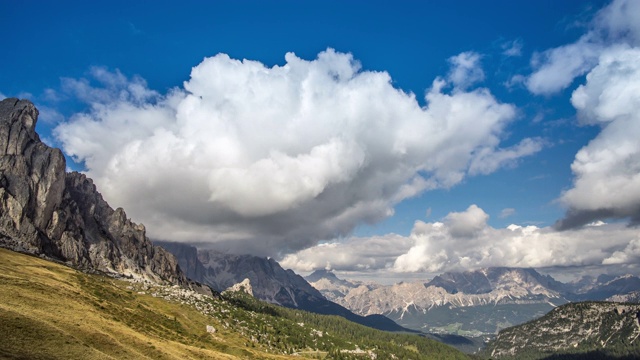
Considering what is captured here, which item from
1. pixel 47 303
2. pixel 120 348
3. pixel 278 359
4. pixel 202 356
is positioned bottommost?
pixel 278 359

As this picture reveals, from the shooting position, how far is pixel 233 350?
165875mm

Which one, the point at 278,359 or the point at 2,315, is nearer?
the point at 2,315

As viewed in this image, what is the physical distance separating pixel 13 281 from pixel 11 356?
64.8m

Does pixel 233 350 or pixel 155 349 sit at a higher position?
pixel 155 349

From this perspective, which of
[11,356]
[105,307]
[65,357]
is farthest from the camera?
[105,307]

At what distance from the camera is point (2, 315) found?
66.8 m

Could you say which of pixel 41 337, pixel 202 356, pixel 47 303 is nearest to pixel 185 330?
pixel 202 356

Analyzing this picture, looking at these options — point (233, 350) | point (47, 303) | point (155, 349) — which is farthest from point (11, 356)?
point (233, 350)

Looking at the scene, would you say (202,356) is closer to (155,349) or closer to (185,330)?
(155,349)

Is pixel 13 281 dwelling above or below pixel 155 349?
above

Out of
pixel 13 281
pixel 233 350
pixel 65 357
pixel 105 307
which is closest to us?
pixel 65 357

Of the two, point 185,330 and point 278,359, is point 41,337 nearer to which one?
point 278,359

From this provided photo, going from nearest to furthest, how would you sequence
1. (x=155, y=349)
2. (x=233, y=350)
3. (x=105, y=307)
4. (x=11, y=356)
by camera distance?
(x=11, y=356)
(x=155, y=349)
(x=105, y=307)
(x=233, y=350)

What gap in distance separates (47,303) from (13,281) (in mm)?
20185
